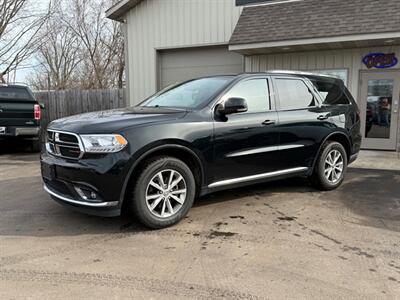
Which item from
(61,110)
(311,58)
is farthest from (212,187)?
(61,110)

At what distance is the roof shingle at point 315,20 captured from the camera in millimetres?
8828

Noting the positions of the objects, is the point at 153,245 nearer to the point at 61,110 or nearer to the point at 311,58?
the point at 311,58

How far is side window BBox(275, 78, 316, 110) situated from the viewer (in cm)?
556

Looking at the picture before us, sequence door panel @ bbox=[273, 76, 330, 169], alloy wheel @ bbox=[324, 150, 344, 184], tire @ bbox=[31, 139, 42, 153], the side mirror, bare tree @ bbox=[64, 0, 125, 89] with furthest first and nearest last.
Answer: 1. bare tree @ bbox=[64, 0, 125, 89]
2. tire @ bbox=[31, 139, 42, 153]
3. alloy wheel @ bbox=[324, 150, 344, 184]
4. door panel @ bbox=[273, 76, 330, 169]
5. the side mirror

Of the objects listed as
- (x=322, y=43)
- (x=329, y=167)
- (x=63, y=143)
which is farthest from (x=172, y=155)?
(x=322, y=43)

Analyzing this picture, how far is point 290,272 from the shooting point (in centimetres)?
341

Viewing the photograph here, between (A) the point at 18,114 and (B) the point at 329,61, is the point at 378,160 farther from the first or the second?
(A) the point at 18,114

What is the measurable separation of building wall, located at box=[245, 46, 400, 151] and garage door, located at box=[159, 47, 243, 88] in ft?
2.96

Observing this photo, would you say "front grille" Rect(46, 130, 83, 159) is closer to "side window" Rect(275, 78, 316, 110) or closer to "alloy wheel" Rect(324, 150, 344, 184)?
"side window" Rect(275, 78, 316, 110)

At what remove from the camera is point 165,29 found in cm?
1203

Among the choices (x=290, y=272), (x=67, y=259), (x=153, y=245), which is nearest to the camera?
(x=290, y=272)

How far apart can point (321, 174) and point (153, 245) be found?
316 centimetres

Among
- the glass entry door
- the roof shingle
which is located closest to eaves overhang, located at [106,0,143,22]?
the roof shingle

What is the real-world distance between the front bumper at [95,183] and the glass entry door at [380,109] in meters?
8.07
